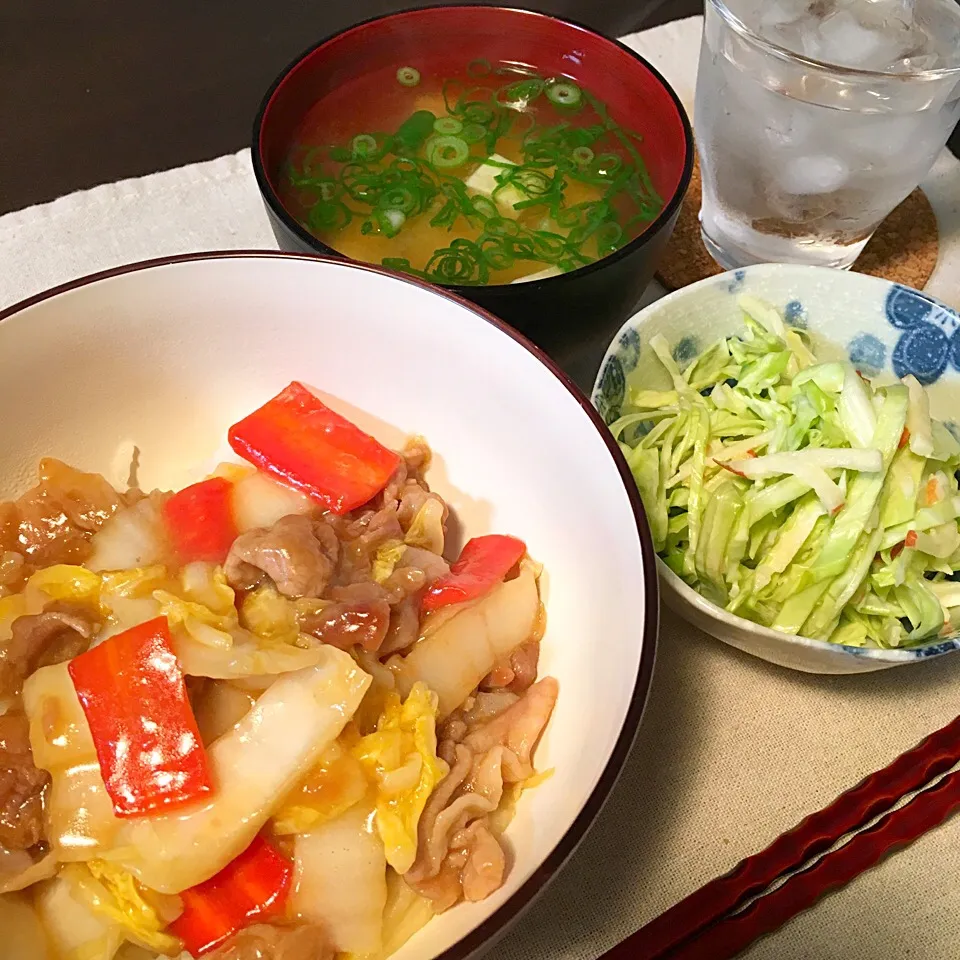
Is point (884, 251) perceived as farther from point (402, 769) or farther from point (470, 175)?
point (402, 769)

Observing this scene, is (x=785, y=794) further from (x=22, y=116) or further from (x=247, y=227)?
(x=22, y=116)

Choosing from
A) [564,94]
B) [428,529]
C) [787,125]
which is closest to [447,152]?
[564,94]

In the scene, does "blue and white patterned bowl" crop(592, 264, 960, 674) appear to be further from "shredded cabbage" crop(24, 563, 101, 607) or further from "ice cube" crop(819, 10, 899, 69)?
"shredded cabbage" crop(24, 563, 101, 607)

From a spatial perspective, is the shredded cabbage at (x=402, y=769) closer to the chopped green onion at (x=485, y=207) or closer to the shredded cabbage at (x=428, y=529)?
the shredded cabbage at (x=428, y=529)

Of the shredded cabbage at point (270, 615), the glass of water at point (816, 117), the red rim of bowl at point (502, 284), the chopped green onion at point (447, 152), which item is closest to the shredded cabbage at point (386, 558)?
the shredded cabbage at point (270, 615)

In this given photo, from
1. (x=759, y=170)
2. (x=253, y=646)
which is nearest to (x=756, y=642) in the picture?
(x=253, y=646)

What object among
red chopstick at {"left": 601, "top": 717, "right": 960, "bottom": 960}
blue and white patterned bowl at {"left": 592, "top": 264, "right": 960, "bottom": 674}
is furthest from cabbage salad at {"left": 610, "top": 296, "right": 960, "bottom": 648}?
red chopstick at {"left": 601, "top": 717, "right": 960, "bottom": 960}
